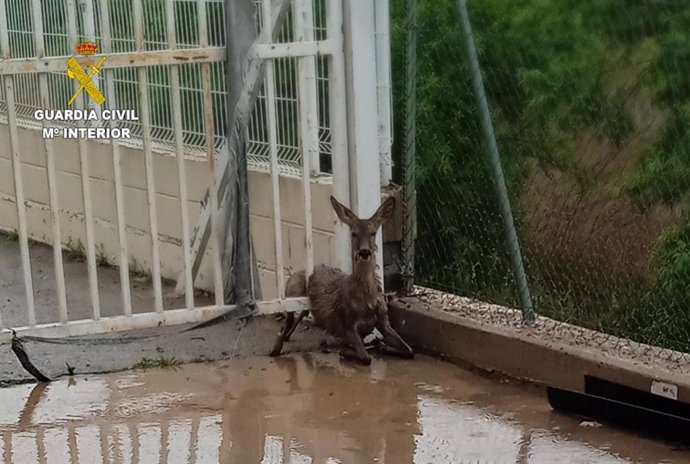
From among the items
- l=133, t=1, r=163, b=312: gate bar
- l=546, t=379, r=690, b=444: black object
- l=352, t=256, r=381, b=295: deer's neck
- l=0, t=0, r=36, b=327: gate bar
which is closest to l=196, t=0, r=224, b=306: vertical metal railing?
l=133, t=1, r=163, b=312: gate bar

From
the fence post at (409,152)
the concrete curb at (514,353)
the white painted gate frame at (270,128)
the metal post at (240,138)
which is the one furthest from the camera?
the fence post at (409,152)

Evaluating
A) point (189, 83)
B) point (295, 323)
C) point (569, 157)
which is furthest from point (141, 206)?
point (569, 157)

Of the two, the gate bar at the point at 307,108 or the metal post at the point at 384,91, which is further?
the metal post at the point at 384,91

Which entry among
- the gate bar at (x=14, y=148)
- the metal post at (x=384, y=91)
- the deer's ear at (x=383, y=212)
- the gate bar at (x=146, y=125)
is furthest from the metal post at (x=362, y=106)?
the gate bar at (x=14, y=148)

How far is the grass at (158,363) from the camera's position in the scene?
23.7 feet

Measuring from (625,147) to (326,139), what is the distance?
2165mm

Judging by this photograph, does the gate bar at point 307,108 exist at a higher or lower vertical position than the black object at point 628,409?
higher

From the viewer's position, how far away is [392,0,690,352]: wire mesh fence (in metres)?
5.91

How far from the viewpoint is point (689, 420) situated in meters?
5.65

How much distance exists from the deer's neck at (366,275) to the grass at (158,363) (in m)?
1.12

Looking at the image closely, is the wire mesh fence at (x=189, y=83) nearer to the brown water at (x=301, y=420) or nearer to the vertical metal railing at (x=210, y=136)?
the vertical metal railing at (x=210, y=136)

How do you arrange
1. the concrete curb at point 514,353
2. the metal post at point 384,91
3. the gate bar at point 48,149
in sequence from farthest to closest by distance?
the metal post at point 384,91, the gate bar at point 48,149, the concrete curb at point 514,353

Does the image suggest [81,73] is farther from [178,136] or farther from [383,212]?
[383,212]

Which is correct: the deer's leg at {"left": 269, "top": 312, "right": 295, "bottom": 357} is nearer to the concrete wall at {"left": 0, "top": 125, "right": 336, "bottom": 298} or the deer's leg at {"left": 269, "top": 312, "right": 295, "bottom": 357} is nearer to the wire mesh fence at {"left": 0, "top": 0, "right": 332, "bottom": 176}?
the concrete wall at {"left": 0, "top": 125, "right": 336, "bottom": 298}
